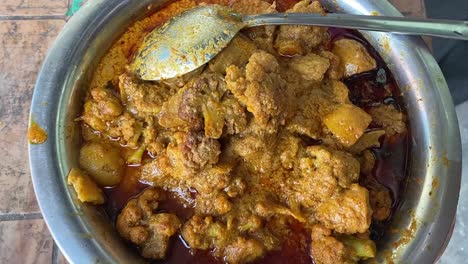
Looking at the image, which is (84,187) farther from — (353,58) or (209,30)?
(353,58)

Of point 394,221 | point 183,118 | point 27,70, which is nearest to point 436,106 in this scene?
point 394,221

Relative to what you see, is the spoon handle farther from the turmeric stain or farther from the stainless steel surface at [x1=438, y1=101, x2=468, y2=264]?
the stainless steel surface at [x1=438, y1=101, x2=468, y2=264]

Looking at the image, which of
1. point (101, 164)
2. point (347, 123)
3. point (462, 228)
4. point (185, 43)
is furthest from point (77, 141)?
point (462, 228)

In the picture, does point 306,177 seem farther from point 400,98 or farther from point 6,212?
point 6,212

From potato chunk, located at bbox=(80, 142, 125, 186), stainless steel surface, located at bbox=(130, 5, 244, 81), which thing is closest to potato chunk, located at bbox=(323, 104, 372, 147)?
stainless steel surface, located at bbox=(130, 5, 244, 81)

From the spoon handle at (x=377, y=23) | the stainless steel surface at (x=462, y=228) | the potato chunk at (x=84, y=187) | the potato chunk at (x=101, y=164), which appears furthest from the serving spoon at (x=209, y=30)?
the stainless steel surface at (x=462, y=228)

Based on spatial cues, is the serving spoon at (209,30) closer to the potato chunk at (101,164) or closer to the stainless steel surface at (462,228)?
the potato chunk at (101,164)
